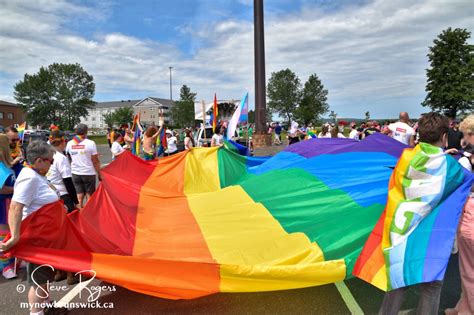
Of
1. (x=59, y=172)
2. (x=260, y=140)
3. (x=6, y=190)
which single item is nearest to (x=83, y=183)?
(x=59, y=172)

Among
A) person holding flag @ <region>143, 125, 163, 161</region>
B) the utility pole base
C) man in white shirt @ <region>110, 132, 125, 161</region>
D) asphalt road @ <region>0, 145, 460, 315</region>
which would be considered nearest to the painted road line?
asphalt road @ <region>0, 145, 460, 315</region>

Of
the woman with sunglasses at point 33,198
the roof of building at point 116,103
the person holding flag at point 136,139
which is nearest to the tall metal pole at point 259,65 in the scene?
the person holding flag at point 136,139

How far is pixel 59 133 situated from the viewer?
5277 mm

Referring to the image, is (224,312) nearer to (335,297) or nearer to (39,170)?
(335,297)

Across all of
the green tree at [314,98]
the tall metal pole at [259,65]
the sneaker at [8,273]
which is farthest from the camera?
the green tree at [314,98]

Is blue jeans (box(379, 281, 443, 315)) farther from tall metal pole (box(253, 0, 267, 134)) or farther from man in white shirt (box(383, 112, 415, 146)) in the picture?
tall metal pole (box(253, 0, 267, 134))

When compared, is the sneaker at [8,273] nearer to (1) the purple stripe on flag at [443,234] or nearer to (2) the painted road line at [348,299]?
(2) the painted road line at [348,299]

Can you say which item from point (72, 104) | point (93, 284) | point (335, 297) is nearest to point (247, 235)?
point (335, 297)

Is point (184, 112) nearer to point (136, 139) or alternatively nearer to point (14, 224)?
point (136, 139)

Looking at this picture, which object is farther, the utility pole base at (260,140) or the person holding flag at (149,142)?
the utility pole base at (260,140)

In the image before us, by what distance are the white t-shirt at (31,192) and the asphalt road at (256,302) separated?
116 cm

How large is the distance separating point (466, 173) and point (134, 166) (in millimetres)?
5189

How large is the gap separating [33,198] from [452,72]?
49492mm

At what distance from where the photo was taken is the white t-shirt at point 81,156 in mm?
5566
